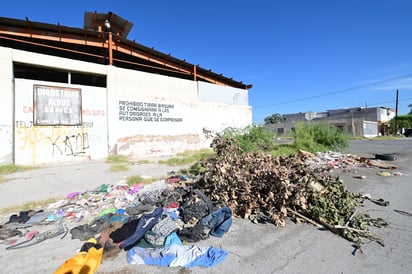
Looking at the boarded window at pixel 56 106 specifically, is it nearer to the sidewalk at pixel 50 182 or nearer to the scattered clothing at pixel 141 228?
the sidewalk at pixel 50 182

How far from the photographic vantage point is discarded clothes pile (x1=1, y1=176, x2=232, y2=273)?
2.50 metres

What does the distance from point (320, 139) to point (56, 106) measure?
14341mm

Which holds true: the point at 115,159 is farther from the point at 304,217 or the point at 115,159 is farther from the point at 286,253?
the point at 286,253

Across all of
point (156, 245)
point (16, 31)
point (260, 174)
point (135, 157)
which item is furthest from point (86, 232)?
point (16, 31)

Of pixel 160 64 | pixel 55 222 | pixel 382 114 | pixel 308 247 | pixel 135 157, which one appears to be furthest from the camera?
pixel 382 114

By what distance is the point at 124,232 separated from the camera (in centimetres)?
299

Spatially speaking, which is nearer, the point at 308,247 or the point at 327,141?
the point at 308,247

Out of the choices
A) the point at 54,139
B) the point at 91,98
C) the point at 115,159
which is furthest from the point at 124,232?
the point at 91,98

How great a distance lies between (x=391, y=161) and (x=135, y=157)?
1308cm

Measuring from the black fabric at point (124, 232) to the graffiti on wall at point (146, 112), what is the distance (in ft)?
32.5

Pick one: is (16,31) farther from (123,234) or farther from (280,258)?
(280,258)

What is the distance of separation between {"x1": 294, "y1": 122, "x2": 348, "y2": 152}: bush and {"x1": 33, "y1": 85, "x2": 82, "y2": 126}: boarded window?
12.5 metres

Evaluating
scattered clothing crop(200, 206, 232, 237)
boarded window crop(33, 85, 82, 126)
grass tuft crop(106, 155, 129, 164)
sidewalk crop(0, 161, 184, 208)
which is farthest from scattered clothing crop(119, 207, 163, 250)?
boarded window crop(33, 85, 82, 126)

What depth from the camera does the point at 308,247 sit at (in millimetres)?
2703
